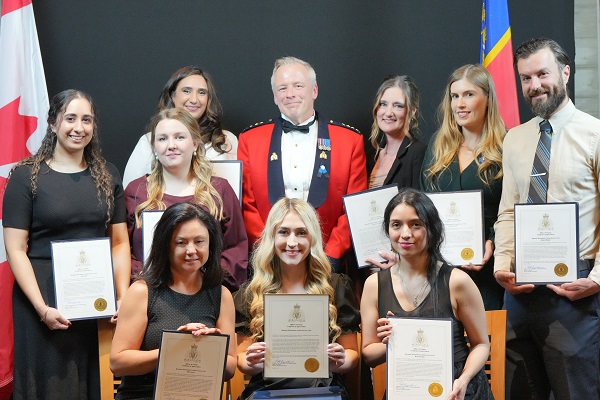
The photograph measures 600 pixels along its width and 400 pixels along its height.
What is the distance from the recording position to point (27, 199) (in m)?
3.94

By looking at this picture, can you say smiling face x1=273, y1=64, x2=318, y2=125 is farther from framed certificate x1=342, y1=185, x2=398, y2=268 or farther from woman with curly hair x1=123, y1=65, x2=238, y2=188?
framed certificate x1=342, y1=185, x2=398, y2=268

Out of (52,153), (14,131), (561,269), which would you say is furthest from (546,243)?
(14,131)

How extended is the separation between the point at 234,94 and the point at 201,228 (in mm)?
2228

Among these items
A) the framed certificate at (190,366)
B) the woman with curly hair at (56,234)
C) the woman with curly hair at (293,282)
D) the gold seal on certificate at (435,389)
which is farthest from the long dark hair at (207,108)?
the gold seal on certificate at (435,389)

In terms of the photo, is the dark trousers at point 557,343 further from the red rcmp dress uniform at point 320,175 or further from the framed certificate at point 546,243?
the red rcmp dress uniform at point 320,175

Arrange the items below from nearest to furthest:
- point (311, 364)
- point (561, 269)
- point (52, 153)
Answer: point (311, 364) < point (561, 269) < point (52, 153)

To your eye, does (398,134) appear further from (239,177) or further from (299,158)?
(239,177)

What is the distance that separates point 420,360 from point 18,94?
10.1 feet

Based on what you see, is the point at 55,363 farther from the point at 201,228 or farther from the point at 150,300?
the point at 201,228

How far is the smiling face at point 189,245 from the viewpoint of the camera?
3396 mm

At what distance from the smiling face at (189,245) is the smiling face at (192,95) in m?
1.47

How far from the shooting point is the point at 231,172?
441 cm

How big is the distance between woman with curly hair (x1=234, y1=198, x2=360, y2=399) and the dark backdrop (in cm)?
196

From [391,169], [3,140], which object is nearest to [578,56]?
[391,169]
